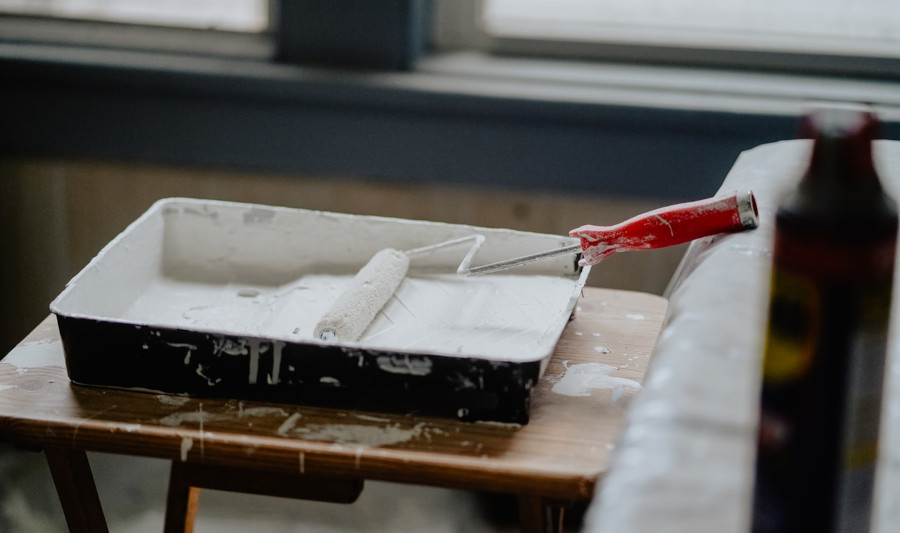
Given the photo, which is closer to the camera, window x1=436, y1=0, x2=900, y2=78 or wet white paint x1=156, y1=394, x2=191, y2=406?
wet white paint x1=156, y1=394, x2=191, y2=406

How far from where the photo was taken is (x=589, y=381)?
922mm

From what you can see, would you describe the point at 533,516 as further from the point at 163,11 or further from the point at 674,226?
the point at 163,11

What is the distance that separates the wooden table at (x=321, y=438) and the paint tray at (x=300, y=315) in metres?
0.02

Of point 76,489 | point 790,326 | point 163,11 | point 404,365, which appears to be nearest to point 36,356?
point 76,489

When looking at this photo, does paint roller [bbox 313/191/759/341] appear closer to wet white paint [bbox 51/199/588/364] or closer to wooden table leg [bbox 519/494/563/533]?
wet white paint [bbox 51/199/588/364]

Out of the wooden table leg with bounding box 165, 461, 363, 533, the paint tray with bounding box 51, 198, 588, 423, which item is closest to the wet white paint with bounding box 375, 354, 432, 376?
the paint tray with bounding box 51, 198, 588, 423

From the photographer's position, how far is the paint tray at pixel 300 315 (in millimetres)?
826

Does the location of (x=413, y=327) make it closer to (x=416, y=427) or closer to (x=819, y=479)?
(x=416, y=427)

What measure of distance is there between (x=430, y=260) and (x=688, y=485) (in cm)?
62

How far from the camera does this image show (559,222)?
164cm

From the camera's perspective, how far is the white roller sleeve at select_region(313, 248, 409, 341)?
892mm

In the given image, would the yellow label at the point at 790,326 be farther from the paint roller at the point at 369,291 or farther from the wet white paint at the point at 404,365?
the paint roller at the point at 369,291

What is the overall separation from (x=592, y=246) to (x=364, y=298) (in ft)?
0.75

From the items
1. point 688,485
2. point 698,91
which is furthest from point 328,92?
point 688,485
